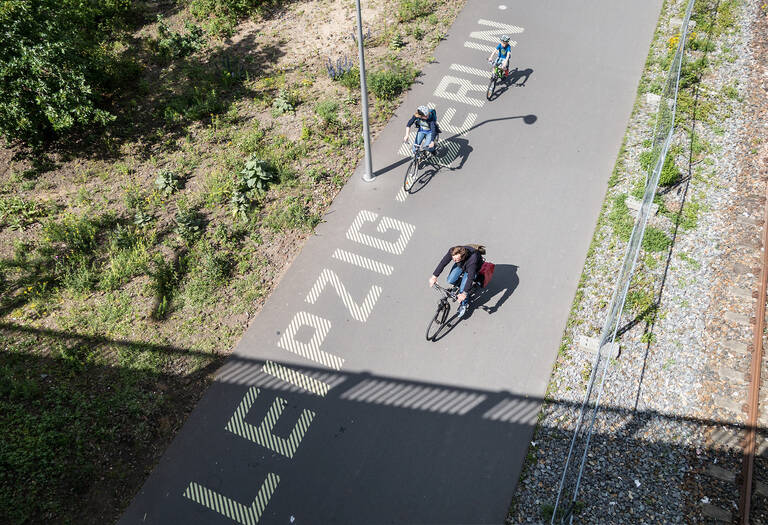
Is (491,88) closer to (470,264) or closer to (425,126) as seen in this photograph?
(425,126)

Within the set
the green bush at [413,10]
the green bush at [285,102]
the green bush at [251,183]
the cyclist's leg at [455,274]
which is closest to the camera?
the cyclist's leg at [455,274]

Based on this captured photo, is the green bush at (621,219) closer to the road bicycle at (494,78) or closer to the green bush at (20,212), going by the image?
the road bicycle at (494,78)

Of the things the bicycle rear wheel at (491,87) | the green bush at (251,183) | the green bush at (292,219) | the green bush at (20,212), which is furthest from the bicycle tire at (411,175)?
the green bush at (20,212)

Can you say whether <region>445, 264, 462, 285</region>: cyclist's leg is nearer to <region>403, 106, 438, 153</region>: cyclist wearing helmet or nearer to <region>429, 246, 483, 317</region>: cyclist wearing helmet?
<region>429, 246, 483, 317</region>: cyclist wearing helmet

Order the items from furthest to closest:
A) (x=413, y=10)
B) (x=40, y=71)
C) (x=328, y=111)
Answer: (x=413, y=10), (x=328, y=111), (x=40, y=71)

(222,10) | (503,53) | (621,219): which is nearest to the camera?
(621,219)

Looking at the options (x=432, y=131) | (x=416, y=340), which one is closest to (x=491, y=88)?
(x=432, y=131)
